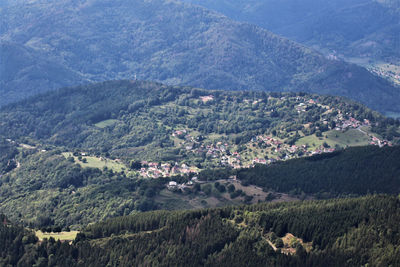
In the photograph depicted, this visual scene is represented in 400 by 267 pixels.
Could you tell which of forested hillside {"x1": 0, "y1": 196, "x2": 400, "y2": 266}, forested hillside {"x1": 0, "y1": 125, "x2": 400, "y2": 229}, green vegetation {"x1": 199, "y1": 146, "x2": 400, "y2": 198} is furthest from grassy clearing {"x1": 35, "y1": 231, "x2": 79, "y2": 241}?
green vegetation {"x1": 199, "y1": 146, "x2": 400, "y2": 198}

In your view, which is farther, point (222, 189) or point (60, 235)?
point (222, 189)

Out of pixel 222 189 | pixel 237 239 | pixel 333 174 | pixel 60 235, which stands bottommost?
pixel 60 235

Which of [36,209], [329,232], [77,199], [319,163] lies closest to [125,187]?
[77,199]

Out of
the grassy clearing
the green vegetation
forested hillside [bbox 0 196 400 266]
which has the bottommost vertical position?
the grassy clearing

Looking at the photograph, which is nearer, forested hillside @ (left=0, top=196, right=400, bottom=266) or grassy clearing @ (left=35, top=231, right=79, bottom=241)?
forested hillside @ (left=0, top=196, right=400, bottom=266)

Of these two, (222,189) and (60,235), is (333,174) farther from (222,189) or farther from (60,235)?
(60,235)

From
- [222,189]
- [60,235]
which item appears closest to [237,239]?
[60,235]

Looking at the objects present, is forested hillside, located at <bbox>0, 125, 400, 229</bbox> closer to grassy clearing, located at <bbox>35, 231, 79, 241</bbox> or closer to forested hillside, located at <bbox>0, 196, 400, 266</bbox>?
grassy clearing, located at <bbox>35, 231, 79, 241</bbox>

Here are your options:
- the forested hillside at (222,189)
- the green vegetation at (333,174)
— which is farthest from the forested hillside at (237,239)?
the green vegetation at (333,174)

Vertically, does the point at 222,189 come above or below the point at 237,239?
above
